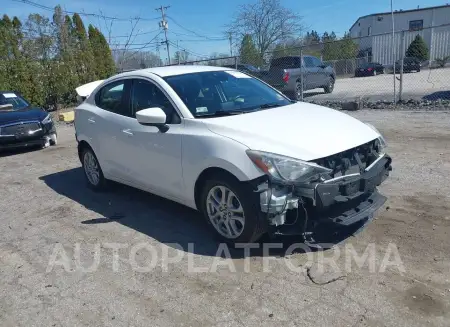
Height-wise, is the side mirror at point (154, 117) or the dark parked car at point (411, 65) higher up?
the dark parked car at point (411, 65)

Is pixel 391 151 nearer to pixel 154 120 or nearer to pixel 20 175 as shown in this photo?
pixel 154 120

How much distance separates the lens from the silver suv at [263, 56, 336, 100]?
14898mm

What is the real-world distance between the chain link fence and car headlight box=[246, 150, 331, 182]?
909 centimetres

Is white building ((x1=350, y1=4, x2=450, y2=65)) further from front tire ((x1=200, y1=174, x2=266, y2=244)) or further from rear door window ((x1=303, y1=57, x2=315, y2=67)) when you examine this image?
front tire ((x1=200, y1=174, x2=266, y2=244))

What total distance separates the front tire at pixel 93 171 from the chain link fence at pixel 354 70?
747 centimetres

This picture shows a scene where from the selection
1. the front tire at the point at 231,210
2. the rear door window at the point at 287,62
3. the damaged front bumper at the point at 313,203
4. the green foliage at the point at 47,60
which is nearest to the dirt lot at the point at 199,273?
the front tire at the point at 231,210

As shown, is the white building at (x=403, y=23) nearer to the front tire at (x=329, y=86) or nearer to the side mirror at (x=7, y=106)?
the front tire at (x=329, y=86)

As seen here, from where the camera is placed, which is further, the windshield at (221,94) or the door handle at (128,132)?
the door handle at (128,132)

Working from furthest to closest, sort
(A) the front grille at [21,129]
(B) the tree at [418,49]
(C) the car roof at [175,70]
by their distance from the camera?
(B) the tree at [418,49]
(A) the front grille at [21,129]
(C) the car roof at [175,70]

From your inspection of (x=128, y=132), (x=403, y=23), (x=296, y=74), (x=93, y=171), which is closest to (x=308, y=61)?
(x=296, y=74)

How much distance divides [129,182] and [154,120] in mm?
1274

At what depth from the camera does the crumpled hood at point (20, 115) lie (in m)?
9.16

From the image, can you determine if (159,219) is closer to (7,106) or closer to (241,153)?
(241,153)

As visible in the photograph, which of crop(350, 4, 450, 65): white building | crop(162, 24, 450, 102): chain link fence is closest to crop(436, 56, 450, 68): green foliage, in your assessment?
crop(162, 24, 450, 102): chain link fence
